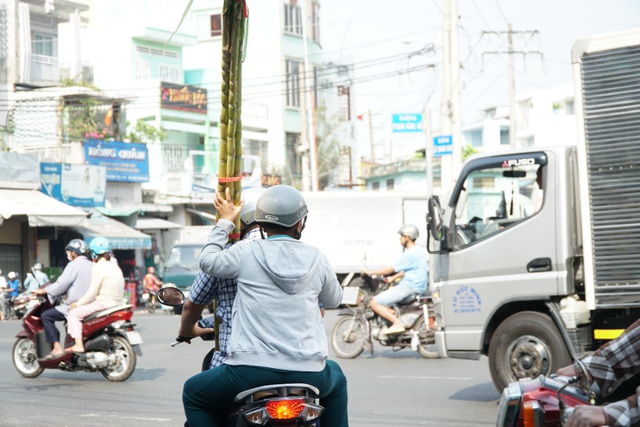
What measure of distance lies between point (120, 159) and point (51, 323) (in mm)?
25659

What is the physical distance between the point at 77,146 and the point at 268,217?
106ft

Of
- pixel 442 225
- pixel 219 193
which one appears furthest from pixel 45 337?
pixel 219 193

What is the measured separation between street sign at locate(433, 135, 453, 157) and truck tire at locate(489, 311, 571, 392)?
1604cm

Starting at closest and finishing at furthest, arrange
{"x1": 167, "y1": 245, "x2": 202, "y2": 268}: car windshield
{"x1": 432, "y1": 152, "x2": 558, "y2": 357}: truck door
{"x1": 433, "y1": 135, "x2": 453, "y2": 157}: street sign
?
{"x1": 432, "y1": 152, "x2": 558, "y2": 357}: truck door, {"x1": 433, "y1": 135, "x2": 453, "y2": 157}: street sign, {"x1": 167, "y1": 245, "x2": 202, "y2": 268}: car windshield

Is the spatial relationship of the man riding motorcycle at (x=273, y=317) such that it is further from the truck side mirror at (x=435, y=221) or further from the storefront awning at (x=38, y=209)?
the storefront awning at (x=38, y=209)

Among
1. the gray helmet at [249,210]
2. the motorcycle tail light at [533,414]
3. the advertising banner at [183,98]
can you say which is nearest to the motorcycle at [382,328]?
the gray helmet at [249,210]

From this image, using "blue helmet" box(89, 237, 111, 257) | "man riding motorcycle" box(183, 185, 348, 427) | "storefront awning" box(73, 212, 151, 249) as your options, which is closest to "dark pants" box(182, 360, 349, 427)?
"man riding motorcycle" box(183, 185, 348, 427)

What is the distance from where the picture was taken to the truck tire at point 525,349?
9.17 metres

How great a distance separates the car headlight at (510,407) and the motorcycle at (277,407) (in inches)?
30.7

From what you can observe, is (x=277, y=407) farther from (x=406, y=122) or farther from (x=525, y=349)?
(x=406, y=122)

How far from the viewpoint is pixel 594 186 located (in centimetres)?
874

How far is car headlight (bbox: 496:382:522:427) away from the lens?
12.6ft

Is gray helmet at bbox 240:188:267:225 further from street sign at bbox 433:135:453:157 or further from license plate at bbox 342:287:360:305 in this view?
street sign at bbox 433:135:453:157

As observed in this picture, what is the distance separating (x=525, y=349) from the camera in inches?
368
